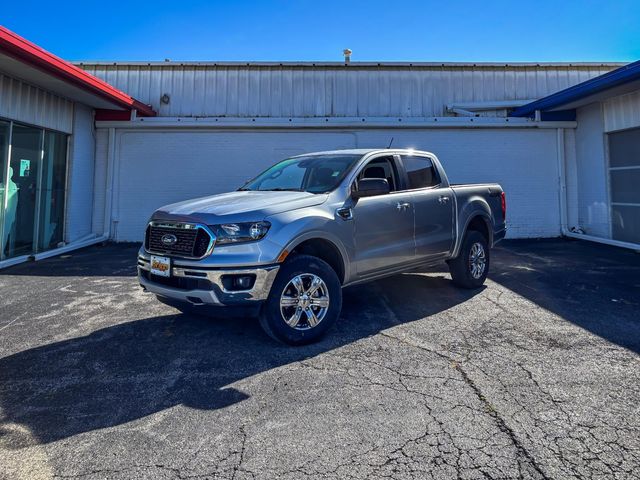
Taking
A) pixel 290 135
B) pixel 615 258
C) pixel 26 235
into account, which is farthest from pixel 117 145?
pixel 615 258

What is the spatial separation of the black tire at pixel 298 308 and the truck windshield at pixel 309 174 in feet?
3.09

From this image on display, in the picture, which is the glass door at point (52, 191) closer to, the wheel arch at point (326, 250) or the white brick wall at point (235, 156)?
the white brick wall at point (235, 156)

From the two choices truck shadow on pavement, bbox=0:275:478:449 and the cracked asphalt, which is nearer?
the cracked asphalt

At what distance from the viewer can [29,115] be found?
8.68m

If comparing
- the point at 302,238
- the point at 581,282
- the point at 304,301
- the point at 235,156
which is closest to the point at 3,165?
the point at 235,156

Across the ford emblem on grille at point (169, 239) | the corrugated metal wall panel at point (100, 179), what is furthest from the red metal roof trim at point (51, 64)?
the ford emblem on grille at point (169, 239)

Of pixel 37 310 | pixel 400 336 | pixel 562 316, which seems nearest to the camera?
pixel 400 336

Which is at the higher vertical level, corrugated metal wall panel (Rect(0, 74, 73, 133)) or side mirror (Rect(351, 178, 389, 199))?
corrugated metal wall panel (Rect(0, 74, 73, 133))

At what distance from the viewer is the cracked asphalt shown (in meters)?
2.15

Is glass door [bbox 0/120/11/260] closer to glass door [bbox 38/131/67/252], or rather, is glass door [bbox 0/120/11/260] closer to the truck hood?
glass door [bbox 38/131/67/252]

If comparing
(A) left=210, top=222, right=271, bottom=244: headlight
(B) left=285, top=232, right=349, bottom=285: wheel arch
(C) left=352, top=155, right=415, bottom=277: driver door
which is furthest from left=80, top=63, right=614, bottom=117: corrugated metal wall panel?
(A) left=210, top=222, right=271, bottom=244: headlight

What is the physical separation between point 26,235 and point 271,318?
27.5ft

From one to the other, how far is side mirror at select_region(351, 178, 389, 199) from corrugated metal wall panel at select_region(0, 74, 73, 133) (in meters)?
8.05

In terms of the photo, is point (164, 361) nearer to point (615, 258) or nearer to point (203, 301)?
point (203, 301)
